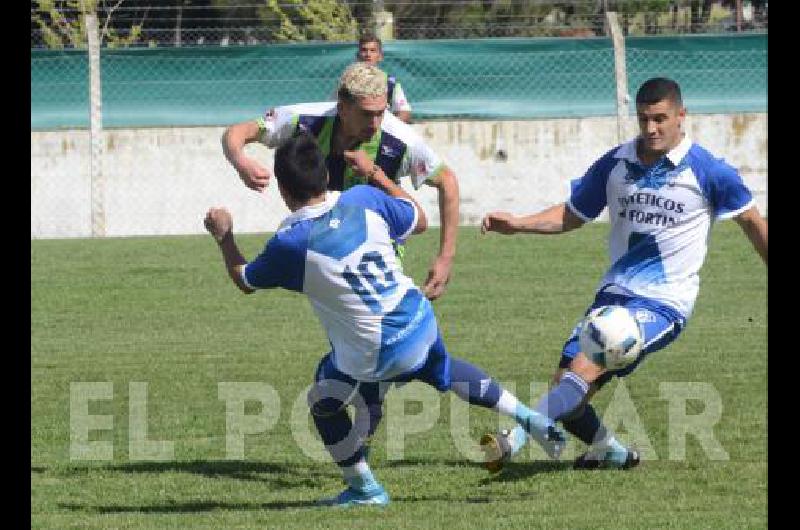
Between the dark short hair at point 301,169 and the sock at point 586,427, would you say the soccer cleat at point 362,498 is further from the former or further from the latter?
the dark short hair at point 301,169

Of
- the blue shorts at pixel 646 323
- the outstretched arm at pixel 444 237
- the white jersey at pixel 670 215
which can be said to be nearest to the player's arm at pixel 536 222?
the outstretched arm at pixel 444 237

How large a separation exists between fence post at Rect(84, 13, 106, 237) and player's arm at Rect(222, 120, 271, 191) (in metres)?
11.1

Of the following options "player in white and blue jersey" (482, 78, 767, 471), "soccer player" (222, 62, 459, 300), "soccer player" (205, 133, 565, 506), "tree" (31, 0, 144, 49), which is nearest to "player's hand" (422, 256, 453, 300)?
"soccer player" (222, 62, 459, 300)

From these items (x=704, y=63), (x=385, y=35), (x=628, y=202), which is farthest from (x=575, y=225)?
(x=385, y=35)

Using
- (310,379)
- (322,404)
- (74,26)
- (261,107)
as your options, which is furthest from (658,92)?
(74,26)

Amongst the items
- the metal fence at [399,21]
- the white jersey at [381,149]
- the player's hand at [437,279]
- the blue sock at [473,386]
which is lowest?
the blue sock at [473,386]

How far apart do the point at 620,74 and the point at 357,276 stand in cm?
1288

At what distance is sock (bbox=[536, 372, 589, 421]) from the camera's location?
23.2 feet

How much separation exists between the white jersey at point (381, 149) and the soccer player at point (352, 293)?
3.27 feet

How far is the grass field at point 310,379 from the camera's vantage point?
6.77m

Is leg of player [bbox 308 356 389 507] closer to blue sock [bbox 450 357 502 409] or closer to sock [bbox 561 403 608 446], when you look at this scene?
blue sock [bbox 450 357 502 409]

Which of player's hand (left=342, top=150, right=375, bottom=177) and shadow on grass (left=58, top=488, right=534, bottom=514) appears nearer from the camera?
shadow on grass (left=58, top=488, right=534, bottom=514)

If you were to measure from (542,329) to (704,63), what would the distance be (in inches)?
319

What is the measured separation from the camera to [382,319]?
6625mm
